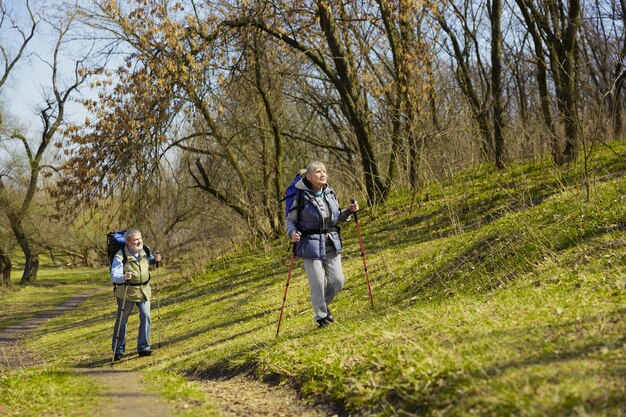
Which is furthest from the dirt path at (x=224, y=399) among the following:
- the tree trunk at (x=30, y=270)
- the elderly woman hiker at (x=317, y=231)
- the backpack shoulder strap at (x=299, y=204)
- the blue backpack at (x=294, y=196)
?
the tree trunk at (x=30, y=270)

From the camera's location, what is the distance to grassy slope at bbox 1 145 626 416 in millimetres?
4352

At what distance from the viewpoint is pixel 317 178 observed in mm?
8234

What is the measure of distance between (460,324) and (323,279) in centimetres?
257

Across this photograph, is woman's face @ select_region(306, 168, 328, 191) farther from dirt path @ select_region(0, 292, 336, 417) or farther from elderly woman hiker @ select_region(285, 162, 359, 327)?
dirt path @ select_region(0, 292, 336, 417)

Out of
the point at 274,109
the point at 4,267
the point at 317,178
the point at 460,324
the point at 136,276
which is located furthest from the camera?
the point at 4,267

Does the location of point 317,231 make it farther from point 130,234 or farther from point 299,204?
point 130,234

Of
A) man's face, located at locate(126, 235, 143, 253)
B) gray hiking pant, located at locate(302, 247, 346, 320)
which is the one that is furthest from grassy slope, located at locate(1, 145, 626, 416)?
man's face, located at locate(126, 235, 143, 253)

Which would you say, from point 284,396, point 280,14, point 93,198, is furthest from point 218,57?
point 284,396

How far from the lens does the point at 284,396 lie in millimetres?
6238

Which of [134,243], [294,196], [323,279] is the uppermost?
[294,196]

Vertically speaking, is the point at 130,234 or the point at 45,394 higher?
the point at 130,234

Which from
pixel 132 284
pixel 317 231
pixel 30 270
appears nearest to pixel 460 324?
pixel 317 231

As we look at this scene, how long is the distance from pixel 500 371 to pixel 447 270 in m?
5.12

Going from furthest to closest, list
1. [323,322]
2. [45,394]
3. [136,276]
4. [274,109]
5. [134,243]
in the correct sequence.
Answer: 1. [274,109]
2. [136,276]
3. [134,243]
4. [323,322]
5. [45,394]
